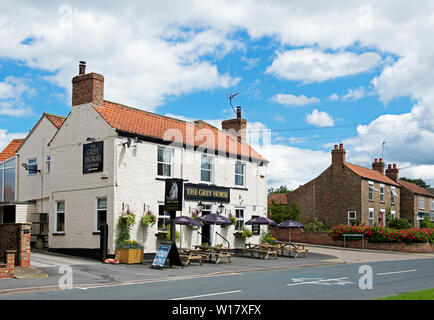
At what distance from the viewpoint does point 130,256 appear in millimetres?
22141

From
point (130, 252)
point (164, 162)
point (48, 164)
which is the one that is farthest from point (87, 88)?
point (130, 252)

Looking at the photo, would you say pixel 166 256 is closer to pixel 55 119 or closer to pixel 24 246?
pixel 24 246

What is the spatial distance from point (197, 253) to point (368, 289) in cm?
1073

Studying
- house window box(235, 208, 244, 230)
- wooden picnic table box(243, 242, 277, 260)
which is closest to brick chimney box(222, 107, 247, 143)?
house window box(235, 208, 244, 230)

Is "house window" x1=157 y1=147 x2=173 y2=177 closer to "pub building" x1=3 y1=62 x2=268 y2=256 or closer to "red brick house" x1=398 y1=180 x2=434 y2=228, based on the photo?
"pub building" x1=3 y1=62 x2=268 y2=256

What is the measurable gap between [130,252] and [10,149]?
1702 centimetres

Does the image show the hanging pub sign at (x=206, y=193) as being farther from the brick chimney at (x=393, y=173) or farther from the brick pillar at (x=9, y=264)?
the brick chimney at (x=393, y=173)

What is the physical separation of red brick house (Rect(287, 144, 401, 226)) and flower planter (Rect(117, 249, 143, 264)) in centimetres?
2699

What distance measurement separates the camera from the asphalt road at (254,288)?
12531mm

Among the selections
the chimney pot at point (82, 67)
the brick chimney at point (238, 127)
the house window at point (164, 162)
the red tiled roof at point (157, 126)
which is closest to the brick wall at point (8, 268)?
the red tiled roof at point (157, 126)

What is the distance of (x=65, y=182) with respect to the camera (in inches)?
1013

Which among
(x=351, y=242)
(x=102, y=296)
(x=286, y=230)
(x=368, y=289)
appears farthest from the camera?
(x=286, y=230)
